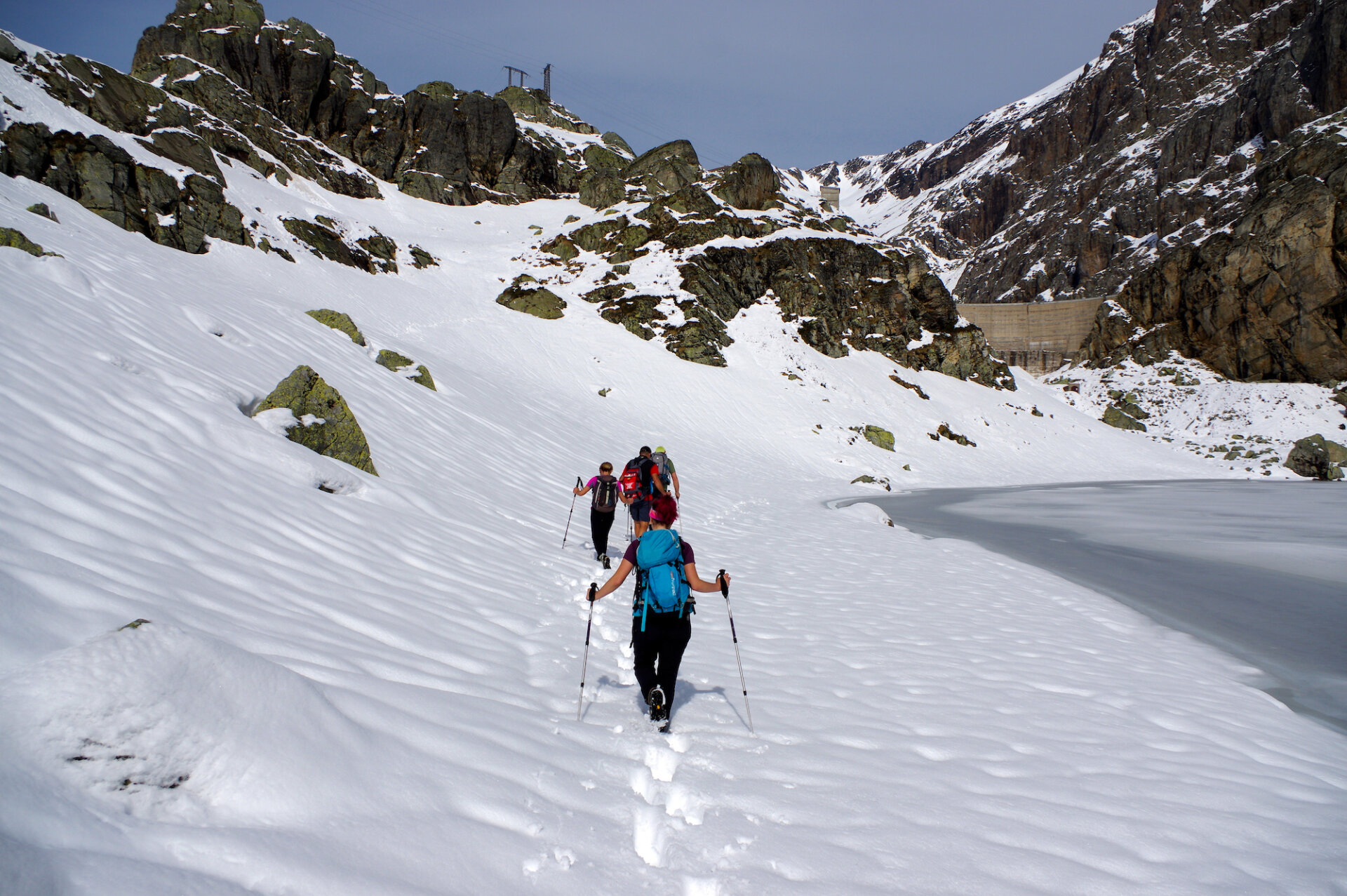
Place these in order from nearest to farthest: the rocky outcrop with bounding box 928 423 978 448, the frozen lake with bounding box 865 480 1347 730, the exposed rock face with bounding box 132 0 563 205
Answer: the frozen lake with bounding box 865 480 1347 730 < the rocky outcrop with bounding box 928 423 978 448 < the exposed rock face with bounding box 132 0 563 205

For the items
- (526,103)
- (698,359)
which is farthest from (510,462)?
(526,103)

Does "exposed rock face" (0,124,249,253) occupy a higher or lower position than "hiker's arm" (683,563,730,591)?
higher

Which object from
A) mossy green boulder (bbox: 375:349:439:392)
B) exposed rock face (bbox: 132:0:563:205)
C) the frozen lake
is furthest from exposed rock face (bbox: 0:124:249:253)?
the frozen lake

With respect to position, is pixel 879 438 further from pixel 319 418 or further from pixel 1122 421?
pixel 1122 421

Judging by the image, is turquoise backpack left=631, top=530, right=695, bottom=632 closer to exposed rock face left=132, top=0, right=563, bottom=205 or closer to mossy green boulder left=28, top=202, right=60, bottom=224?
mossy green boulder left=28, top=202, right=60, bottom=224

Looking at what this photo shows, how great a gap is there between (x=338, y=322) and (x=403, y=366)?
2.51m

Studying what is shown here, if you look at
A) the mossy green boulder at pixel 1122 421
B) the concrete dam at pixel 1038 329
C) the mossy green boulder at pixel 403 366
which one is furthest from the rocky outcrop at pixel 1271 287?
the mossy green boulder at pixel 403 366

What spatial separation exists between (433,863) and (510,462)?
9.97 m

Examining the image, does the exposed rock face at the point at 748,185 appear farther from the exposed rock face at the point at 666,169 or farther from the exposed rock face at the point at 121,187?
the exposed rock face at the point at 121,187

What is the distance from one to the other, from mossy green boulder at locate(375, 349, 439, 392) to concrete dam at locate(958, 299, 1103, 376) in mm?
62922

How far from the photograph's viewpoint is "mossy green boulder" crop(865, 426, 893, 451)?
29578 mm

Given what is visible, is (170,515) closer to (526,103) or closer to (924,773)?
(924,773)

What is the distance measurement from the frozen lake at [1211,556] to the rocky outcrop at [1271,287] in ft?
116

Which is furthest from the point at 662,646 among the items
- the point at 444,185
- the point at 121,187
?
the point at 444,185
